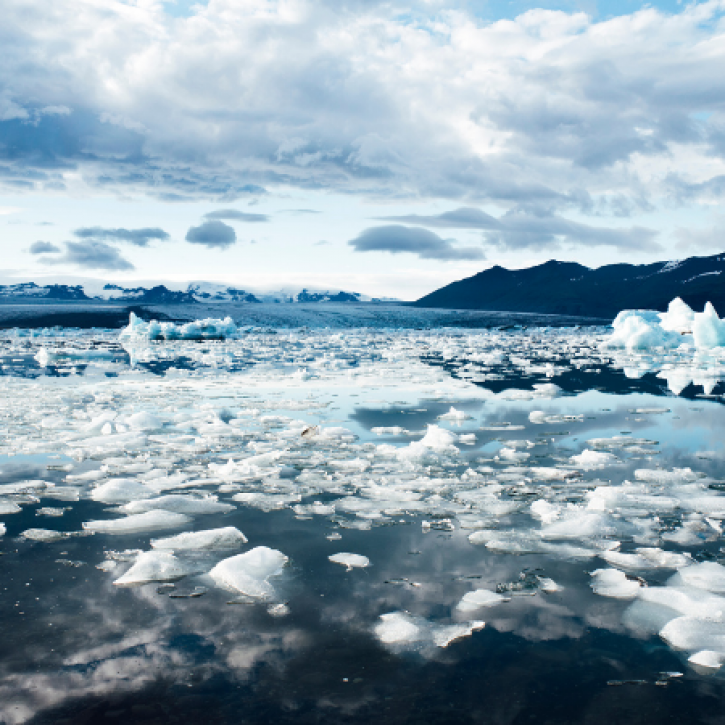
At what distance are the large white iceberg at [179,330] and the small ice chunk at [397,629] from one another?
35340 millimetres

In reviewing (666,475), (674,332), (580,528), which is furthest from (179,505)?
(674,332)

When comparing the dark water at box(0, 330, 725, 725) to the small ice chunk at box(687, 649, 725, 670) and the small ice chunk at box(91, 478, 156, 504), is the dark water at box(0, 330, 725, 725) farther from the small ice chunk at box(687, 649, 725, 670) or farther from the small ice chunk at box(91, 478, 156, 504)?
the small ice chunk at box(91, 478, 156, 504)

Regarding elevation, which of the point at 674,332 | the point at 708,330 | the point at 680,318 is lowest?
the point at 674,332

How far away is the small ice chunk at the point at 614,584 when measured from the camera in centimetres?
311

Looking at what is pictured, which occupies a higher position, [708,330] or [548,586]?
[708,330]

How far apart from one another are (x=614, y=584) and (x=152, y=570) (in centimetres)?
234

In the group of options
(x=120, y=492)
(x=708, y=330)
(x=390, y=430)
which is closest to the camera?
(x=120, y=492)

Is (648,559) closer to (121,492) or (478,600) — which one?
(478,600)

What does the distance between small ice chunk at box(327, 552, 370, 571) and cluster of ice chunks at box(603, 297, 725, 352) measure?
23843 mm

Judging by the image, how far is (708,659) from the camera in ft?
8.27

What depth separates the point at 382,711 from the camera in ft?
7.30

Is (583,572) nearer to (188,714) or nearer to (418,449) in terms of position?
(188,714)

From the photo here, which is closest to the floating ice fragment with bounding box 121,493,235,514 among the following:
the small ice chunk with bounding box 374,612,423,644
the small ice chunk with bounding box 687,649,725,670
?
the small ice chunk with bounding box 374,612,423,644

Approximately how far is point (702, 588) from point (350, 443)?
156 inches
